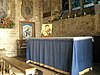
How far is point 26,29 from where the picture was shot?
782 cm

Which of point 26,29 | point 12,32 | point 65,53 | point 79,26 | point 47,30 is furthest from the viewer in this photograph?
point 26,29

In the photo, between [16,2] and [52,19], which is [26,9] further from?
[52,19]

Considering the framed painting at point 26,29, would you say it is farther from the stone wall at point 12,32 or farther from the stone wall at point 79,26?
the stone wall at point 79,26

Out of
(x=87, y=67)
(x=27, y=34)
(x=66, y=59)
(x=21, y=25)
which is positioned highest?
(x=21, y=25)

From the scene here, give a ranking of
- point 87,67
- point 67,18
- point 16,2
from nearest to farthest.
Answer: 1. point 87,67
2. point 67,18
3. point 16,2

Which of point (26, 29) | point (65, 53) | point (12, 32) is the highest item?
point (26, 29)

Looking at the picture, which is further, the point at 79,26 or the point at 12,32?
the point at 12,32

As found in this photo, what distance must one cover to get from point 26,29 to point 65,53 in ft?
15.3

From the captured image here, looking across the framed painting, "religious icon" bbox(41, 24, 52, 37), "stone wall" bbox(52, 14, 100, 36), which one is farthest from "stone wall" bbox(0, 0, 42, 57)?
"religious icon" bbox(41, 24, 52, 37)

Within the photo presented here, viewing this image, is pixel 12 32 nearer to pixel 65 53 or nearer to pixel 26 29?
pixel 26 29

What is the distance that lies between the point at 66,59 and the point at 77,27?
243 cm

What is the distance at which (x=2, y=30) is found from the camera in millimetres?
7020

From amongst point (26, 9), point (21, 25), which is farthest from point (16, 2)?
point (21, 25)

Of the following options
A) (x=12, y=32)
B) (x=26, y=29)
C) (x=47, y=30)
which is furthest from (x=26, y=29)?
(x=47, y=30)
